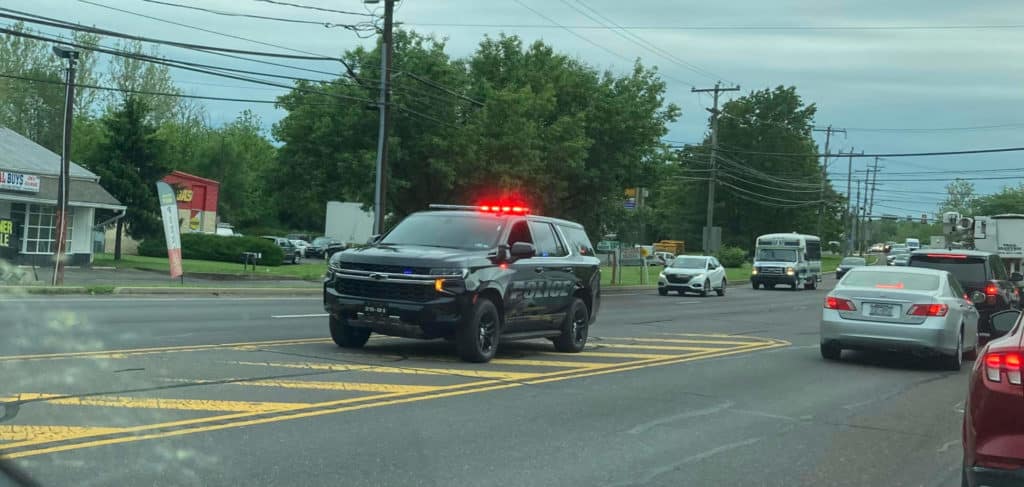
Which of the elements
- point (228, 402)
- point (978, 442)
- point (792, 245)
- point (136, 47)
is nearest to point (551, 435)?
point (228, 402)

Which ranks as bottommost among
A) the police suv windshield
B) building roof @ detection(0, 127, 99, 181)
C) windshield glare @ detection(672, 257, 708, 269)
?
windshield glare @ detection(672, 257, 708, 269)

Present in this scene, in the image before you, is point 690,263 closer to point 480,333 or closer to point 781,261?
Result: point 781,261

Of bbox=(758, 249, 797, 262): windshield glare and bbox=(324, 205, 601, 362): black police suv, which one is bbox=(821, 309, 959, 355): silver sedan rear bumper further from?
bbox=(758, 249, 797, 262): windshield glare

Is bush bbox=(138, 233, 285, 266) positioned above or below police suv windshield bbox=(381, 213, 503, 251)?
below

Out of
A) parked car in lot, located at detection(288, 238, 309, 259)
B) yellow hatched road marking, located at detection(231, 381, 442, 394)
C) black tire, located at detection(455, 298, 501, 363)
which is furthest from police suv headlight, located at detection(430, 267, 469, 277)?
parked car in lot, located at detection(288, 238, 309, 259)

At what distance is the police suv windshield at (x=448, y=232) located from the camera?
42.2 feet

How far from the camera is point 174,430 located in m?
7.26

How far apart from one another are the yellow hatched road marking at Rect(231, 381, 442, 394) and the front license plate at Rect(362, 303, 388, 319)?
1.95m

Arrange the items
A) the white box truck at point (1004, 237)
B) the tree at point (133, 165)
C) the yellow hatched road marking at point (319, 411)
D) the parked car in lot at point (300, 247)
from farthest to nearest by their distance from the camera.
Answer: the parked car in lot at point (300, 247) → the tree at point (133, 165) → the white box truck at point (1004, 237) → the yellow hatched road marking at point (319, 411)

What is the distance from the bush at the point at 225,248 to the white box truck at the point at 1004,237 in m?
28.2

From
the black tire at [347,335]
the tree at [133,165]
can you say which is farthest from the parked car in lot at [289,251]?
the black tire at [347,335]

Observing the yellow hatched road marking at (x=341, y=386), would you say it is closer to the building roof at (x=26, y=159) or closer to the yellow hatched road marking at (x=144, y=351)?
the yellow hatched road marking at (x=144, y=351)

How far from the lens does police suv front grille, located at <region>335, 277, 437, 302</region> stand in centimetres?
1176

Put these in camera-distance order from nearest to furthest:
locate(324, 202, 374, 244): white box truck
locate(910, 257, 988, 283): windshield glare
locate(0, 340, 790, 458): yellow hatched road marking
Result: 1. locate(0, 340, 790, 458): yellow hatched road marking
2. locate(910, 257, 988, 283): windshield glare
3. locate(324, 202, 374, 244): white box truck
